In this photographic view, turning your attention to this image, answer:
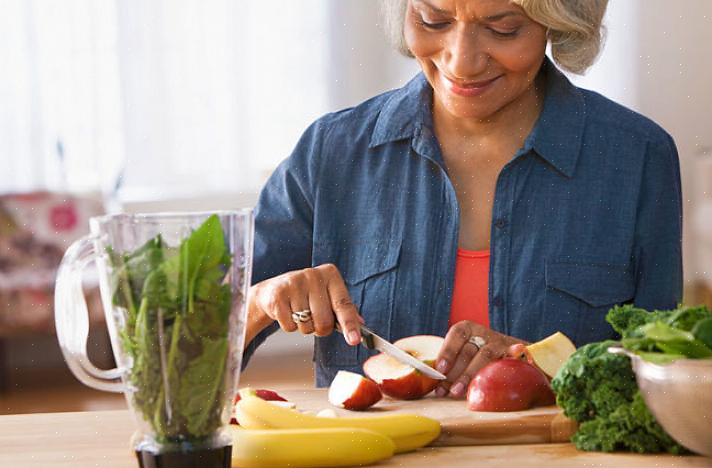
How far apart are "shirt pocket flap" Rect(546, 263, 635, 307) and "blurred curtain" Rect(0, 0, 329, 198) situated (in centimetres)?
406

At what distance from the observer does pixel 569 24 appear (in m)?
1.82

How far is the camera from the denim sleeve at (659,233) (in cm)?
188

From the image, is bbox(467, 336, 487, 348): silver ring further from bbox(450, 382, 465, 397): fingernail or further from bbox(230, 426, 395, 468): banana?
bbox(230, 426, 395, 468): banana

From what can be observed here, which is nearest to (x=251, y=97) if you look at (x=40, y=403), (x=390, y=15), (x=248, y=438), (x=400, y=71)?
(x=400, y=71)

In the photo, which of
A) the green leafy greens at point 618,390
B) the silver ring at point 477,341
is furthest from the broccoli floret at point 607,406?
the silver ring at point 477,341

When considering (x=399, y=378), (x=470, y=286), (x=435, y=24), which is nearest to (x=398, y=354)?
(x=399, y=378)

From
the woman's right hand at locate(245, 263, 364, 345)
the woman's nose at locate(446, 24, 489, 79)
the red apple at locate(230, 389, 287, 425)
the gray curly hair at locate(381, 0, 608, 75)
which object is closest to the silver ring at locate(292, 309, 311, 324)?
the woman's right hand at locate(245, 263, 364, 345)

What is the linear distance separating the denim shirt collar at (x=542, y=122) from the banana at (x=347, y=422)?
0.84 meters

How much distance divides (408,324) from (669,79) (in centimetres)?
400

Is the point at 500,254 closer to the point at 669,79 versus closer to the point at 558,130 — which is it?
the point at 558,130

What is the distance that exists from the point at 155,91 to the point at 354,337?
474 cm

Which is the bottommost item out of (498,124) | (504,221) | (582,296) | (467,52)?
(582,296)

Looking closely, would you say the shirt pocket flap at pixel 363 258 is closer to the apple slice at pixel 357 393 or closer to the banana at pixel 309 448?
the apple slice at pixel 357 393

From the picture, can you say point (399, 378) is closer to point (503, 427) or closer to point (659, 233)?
point (503, 427)
